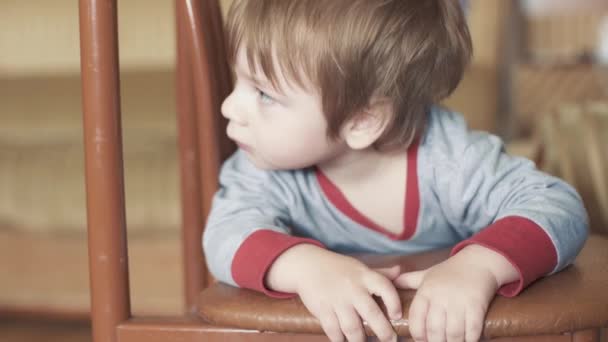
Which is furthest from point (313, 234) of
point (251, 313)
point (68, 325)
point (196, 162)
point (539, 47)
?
point (539, 47)

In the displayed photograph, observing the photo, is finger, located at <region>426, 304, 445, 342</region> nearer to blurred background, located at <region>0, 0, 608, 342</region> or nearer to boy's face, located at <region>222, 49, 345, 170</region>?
boy's face, located at <region>222, 49, 345, 170</region>

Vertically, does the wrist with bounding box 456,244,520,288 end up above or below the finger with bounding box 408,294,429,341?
above

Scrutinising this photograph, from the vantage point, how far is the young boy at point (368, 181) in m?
0.58

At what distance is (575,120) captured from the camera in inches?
54.9

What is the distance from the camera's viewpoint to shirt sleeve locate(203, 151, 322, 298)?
64 cm

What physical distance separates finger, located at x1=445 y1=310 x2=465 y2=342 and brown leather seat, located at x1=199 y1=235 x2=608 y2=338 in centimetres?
2

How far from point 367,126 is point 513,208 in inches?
6.5

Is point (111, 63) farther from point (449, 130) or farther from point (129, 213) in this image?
point (129, 213)

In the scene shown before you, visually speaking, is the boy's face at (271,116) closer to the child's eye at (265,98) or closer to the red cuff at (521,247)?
the child's eye at (265,98)

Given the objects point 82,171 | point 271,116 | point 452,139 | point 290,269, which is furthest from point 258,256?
point 82,171

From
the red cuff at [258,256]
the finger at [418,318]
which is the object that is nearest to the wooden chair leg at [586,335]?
the finger at [418,318]

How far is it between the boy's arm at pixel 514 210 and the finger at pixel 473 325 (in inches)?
1.8

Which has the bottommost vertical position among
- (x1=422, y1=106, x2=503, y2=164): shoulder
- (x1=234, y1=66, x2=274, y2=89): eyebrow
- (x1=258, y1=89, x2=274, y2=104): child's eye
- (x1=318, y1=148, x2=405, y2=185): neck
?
(x1=318, y1=148, x2=405, y2=185): neck

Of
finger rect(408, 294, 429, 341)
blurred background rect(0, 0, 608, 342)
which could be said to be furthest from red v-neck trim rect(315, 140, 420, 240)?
blurred background rect(0, 0, 608, 342)
